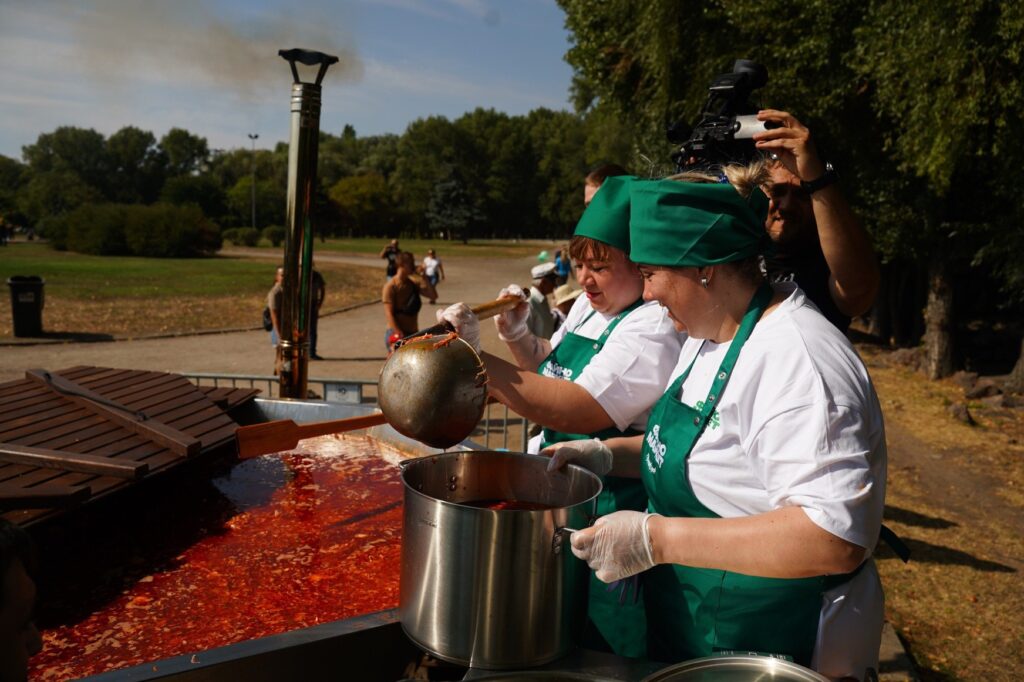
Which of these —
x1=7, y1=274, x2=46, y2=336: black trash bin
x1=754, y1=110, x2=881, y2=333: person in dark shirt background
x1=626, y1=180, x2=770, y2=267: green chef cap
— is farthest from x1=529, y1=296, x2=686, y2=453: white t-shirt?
x1=7, y1=274, x2=46, y2=336: black trash bin

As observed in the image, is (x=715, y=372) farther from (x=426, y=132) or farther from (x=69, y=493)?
(x=426, y=132)

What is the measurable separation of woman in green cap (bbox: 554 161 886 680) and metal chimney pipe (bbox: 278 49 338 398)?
3109mm

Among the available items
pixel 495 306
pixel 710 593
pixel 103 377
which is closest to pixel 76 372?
pixel 103 377

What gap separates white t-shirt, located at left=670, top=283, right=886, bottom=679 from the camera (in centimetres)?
141

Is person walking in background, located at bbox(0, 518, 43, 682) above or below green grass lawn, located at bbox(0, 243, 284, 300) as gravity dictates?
above

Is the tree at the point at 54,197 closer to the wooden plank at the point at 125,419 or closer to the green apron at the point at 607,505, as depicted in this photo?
the wooden plank at the point at 125,419

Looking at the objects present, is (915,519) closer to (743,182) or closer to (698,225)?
(743,182)

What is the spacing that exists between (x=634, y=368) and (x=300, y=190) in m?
2.86

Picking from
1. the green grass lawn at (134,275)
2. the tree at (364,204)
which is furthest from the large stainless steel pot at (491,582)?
Result: the tree at (364,204)

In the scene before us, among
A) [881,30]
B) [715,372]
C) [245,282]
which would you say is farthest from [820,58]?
[245,282]

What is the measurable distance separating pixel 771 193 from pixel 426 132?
89746 mm

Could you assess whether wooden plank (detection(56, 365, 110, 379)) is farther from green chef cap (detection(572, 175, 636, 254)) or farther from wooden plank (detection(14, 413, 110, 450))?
green chef cap (detection(572, 175, 636, 254))

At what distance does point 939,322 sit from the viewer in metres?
12.5

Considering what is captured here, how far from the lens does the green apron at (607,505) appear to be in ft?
6.70
